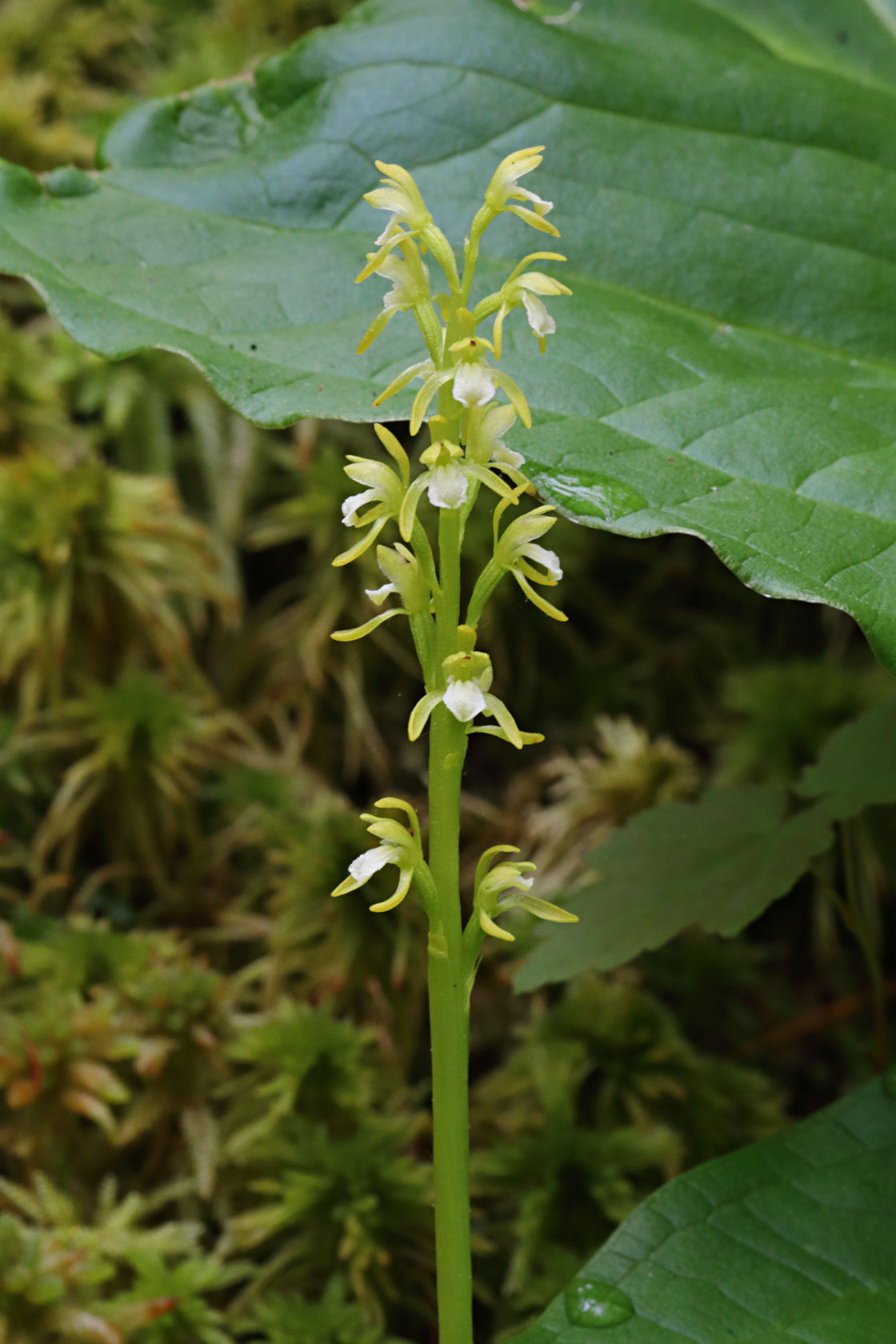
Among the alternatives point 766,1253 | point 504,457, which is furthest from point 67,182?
point 766,1253

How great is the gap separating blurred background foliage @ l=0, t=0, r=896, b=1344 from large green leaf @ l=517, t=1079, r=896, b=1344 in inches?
12.0

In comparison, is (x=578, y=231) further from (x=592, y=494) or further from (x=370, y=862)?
(x=370, y=862)

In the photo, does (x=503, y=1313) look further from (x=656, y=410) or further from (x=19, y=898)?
(x=656, y=410)

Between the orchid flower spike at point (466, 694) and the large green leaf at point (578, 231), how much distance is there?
0.20 meters

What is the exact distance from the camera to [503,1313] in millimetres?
1186

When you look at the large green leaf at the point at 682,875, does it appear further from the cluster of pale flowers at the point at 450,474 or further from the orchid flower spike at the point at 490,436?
the orchid flower spike at the point at 490,436

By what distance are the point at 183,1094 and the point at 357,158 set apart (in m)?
0.99

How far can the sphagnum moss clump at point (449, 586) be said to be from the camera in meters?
Result: 0.70

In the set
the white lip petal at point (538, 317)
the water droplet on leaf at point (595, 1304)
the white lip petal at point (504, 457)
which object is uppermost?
the white lip petal at point (538, 317)

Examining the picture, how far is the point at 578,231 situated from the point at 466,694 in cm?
56

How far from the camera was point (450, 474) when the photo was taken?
2.27ft

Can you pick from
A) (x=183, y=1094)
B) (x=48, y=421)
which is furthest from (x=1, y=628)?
(x=183, y=1094)

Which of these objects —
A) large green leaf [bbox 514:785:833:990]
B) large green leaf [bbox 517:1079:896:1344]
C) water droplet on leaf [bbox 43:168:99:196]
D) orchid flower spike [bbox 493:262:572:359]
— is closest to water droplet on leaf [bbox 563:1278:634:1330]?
large green leaf [bbox 517:1079:896:1344]

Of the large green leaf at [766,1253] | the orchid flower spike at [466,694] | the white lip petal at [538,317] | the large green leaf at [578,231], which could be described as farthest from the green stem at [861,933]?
the white lip petal at [538,317]
